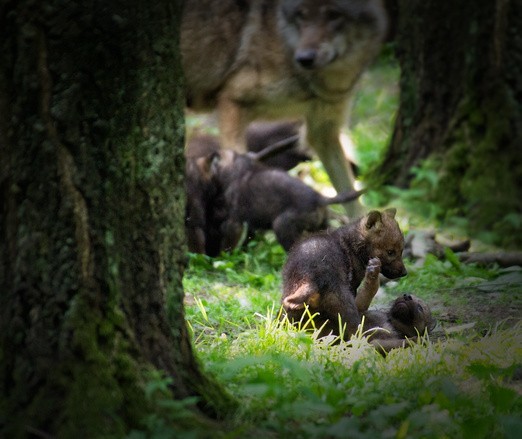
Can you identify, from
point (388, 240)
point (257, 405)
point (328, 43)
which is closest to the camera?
point (257, 405)

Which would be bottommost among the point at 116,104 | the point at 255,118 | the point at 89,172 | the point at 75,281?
the point at 255,118

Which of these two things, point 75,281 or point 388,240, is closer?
point 75,281

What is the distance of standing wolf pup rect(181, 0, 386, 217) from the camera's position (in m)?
9.43

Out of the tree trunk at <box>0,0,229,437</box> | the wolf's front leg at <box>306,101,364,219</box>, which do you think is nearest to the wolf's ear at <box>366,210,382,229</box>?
the tree trunk at <box>0,0,229,437</box>

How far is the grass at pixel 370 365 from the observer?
3.23 m

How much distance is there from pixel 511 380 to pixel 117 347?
188cm

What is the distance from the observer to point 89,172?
3.05 m

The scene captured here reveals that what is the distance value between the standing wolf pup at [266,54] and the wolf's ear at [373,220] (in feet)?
Answer: 14.3

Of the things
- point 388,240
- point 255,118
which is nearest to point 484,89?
point 255,118

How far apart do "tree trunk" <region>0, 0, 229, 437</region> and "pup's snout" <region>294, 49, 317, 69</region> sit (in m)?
6.15

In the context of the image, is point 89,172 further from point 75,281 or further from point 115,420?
point 115,420

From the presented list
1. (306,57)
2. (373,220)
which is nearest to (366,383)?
(373,220)

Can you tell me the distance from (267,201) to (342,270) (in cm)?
266

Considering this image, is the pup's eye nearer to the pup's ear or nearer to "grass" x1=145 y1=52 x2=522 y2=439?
"grass" x1=145 y1=52 x2=522 y2=439
